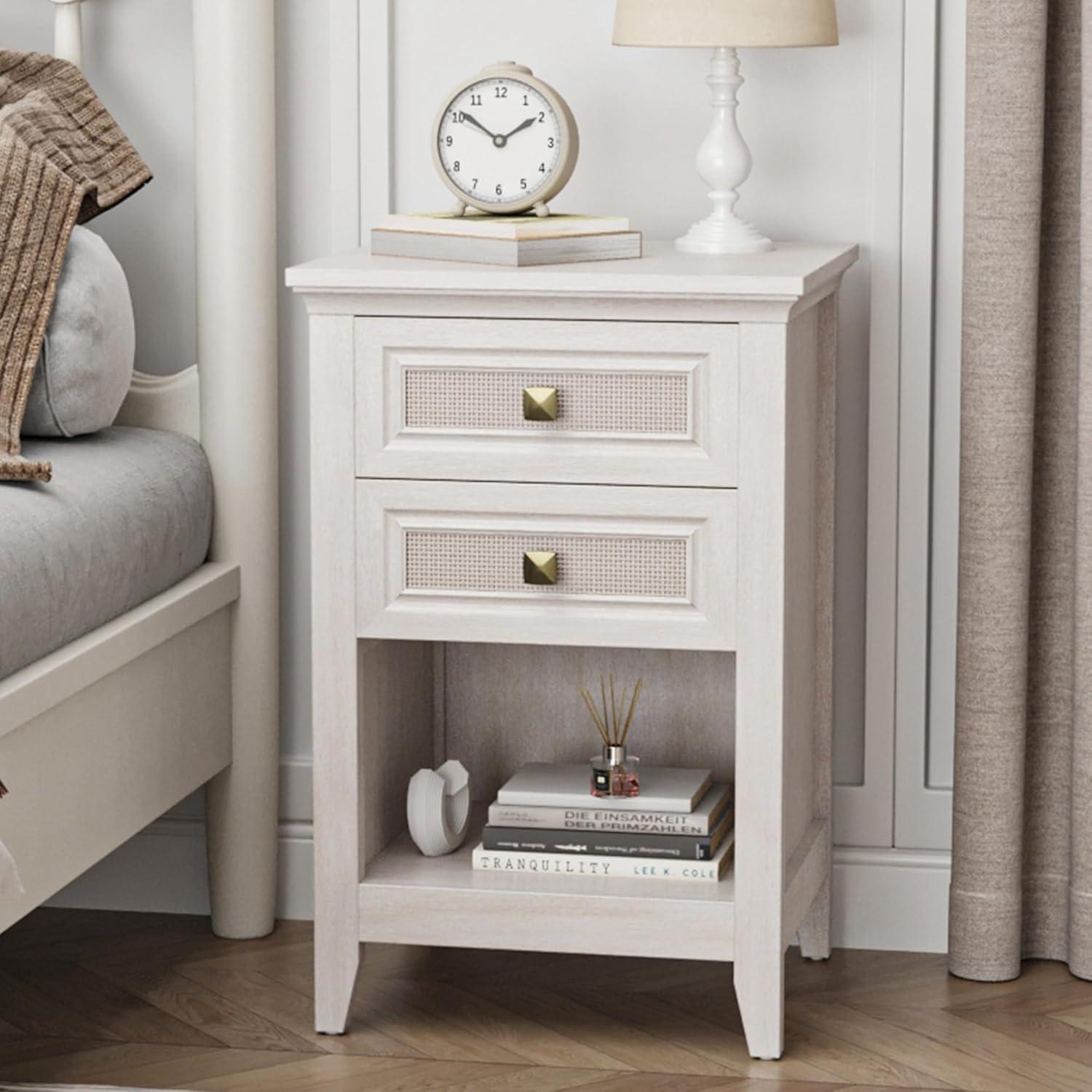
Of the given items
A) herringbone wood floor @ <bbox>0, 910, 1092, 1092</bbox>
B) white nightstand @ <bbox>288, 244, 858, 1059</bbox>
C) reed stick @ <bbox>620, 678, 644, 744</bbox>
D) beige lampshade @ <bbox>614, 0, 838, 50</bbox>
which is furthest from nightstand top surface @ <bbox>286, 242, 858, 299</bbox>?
herringbone wood floor @ <bbox>0, 910, 1092, 1092</bbox>

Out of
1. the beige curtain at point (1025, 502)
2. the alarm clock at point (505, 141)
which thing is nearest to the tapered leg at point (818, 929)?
the beige curtain at point (1025, 502)

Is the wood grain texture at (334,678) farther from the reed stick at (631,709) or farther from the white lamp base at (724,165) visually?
the white lamp base at (724,165)

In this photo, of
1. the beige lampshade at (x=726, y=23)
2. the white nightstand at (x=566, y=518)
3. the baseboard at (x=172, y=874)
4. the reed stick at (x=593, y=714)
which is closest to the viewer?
the white nightstand at (x=566, y=518)

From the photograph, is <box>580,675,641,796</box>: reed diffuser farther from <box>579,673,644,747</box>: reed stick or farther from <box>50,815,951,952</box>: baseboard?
<box>50,815,951,952</box>: baseboard

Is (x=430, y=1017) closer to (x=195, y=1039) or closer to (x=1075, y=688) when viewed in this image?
(x=195, y=1039)

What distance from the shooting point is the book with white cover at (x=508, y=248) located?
68.7 inches

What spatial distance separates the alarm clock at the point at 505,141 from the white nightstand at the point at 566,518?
0.13 metres

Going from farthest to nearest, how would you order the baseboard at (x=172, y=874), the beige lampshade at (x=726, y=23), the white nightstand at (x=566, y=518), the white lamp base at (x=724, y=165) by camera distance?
the baseboard at (x=172, y=874) < the white lamp base at (x=724, y=165) < the beige lampshade at (x=726, y=23) < the white nightstand at (x=566, y=518)

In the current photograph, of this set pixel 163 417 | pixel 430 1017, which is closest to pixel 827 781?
pixel 430 1017

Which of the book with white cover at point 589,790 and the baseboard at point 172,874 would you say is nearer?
the book with white cover at point 589,790

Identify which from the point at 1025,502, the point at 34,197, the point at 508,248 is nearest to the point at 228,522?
the point at 34,197

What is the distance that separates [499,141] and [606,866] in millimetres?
717

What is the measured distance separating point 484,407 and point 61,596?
415 mm

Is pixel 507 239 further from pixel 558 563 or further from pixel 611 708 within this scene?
pixel 611 708
